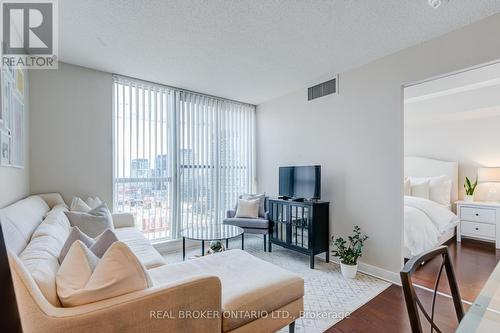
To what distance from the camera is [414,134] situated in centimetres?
513

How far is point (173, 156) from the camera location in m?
3.80

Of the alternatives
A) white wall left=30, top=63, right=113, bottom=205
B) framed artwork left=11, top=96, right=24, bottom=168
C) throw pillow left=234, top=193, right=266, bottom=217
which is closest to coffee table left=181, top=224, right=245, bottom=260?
throw pillow left=234, top=193, right=266, bottom=217

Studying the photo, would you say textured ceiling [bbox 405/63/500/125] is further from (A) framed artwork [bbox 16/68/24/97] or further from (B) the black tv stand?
(A) framed artwork [bbox 16/68/24/97]

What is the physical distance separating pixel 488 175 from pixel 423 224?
1.96 m

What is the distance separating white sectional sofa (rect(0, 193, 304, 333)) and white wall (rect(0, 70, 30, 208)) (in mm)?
155

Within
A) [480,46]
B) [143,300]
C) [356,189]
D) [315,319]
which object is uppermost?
[480,46]

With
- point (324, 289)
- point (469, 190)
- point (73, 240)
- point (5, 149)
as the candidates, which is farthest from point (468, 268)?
point (5, 149)

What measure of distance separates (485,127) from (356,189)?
3.16 m

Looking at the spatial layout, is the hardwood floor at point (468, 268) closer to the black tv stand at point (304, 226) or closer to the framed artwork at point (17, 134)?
the black tv stand at point (304, 226)

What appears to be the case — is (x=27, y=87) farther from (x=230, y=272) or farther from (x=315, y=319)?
(x=315, y=319)

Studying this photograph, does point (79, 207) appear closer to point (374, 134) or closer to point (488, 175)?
point (374, 134)

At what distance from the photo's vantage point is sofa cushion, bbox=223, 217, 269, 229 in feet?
12.2

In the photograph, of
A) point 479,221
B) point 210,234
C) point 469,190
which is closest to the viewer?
point 210,234

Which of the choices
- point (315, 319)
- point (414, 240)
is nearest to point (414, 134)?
point (414, 240)
